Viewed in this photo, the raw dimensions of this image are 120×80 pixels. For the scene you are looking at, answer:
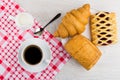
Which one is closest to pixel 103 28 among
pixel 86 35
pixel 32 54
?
pixel 86 35

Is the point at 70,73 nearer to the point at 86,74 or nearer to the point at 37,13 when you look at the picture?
the point at 86,74

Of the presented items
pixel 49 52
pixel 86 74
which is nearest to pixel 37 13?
pixel 49 52

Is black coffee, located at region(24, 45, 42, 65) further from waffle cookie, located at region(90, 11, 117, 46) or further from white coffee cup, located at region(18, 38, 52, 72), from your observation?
waffle cookie, located at region(90, 11, 117, 46)

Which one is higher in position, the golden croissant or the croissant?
the croissant

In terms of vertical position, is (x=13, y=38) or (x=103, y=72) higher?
(x=13, y=38)

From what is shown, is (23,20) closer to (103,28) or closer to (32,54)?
(32,54)

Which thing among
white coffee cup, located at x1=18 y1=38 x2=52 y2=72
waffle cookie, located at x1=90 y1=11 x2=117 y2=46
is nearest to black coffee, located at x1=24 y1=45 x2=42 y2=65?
white coffee cup, located at x1=18 y1=38 x2=52 y2=72

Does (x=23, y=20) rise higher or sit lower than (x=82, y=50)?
higher
